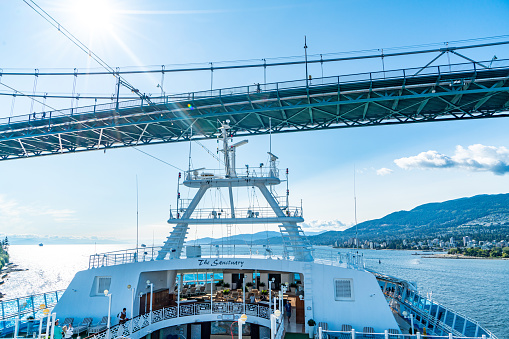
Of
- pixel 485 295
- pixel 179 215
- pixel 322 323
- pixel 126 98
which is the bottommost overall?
pixel 485 295

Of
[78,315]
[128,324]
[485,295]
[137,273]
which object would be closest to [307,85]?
[137,273]

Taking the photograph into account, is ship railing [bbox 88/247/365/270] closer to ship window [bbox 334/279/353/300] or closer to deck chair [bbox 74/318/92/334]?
ship window [bbox 334/279/353/300]

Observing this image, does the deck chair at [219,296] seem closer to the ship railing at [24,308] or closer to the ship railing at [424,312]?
the ship railing at [24,308]

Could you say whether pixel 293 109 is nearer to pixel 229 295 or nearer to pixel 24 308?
pixel 229 295

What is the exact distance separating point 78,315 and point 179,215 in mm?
7379

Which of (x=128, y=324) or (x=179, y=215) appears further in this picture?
(x=179, y=215)

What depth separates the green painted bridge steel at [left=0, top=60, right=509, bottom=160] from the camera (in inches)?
801

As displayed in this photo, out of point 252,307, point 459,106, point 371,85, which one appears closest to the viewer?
point 252,307

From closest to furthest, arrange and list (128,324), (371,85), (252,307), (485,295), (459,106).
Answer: (128,324) → (252,307) → (371,85) → (459,106) → (485,295)

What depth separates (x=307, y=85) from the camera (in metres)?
21.8

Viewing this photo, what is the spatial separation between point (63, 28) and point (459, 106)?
2580cm

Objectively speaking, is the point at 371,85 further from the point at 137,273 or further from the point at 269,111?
the point at 137,273

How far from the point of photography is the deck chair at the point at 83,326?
51.5 ft

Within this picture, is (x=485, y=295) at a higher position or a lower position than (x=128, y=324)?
lower
